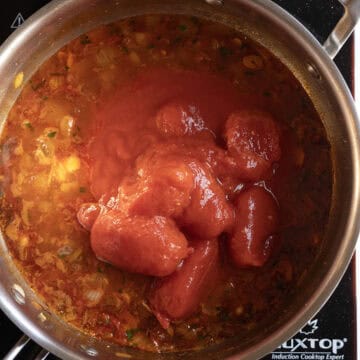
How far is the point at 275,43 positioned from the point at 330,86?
9.1 inches

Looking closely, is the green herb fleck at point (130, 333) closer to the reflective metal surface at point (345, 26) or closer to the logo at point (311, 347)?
the logo at point (311, 347)

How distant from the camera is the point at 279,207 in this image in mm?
1931

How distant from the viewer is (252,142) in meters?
1.89

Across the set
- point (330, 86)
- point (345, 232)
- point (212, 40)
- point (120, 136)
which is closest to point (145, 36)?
point (212, 40)

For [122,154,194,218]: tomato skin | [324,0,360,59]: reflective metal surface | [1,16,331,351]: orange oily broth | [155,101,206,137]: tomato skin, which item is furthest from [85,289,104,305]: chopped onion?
[324,0,360,59]: reflective metal surface

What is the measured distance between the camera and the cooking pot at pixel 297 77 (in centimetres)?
173

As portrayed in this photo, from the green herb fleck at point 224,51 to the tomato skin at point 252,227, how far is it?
1.42ft

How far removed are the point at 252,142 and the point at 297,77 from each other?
0.78 ft

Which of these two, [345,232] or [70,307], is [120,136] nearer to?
[70,307]

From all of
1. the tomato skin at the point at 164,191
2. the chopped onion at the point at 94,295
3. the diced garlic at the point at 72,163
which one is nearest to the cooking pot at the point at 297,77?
the chopped onion at the point at 94,295

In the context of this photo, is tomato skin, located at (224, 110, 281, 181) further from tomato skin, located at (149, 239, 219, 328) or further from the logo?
the logo

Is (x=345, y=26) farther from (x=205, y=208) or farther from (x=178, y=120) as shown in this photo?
(x=205, y=208)

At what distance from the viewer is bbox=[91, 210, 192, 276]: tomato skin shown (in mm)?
1773

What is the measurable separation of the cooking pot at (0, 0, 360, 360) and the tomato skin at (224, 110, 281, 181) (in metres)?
0.17
